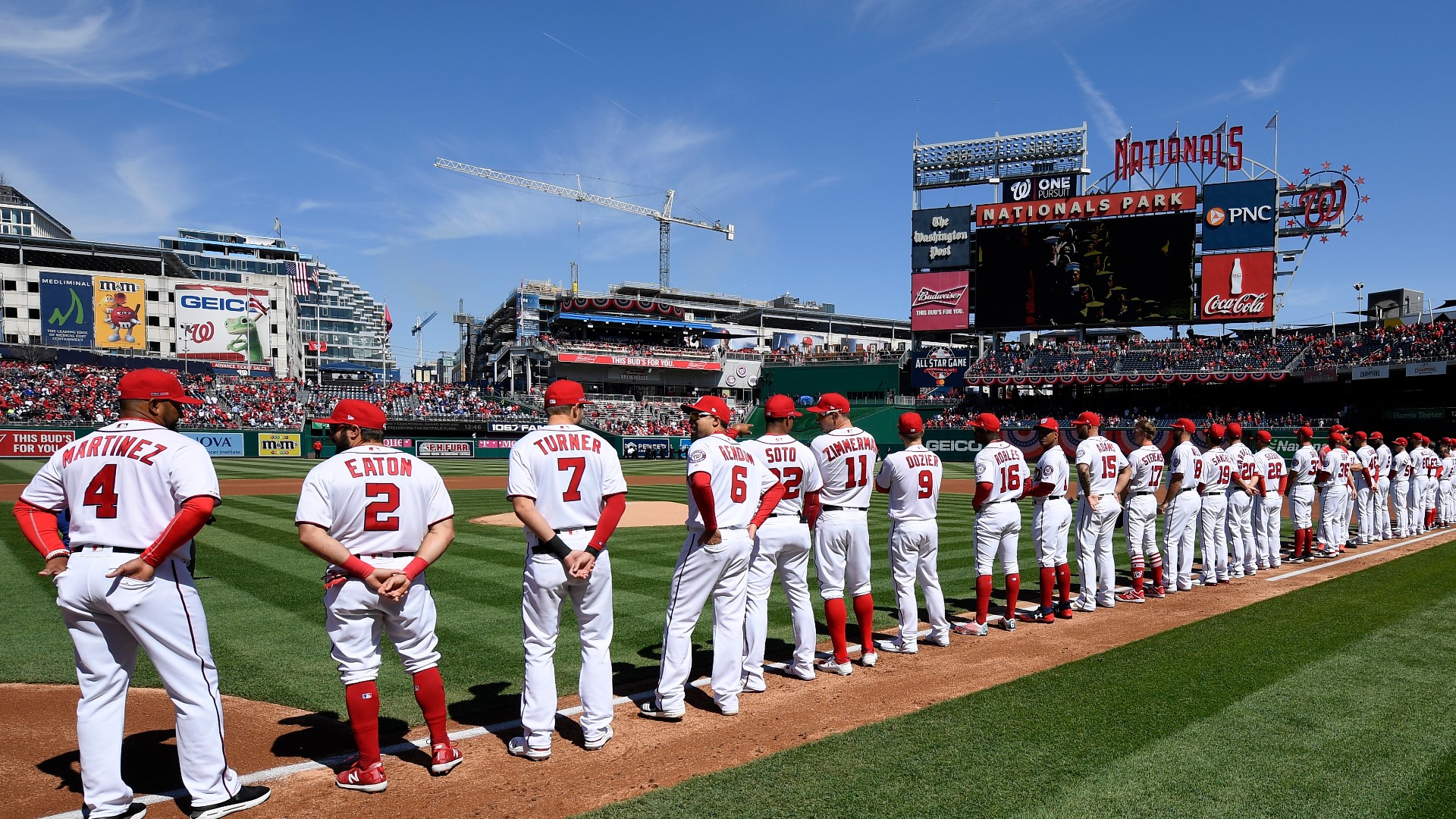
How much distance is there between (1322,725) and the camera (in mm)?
4688

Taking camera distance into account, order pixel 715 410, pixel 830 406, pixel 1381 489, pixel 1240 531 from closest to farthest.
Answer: pixel 715 410
pixel 830 406
pixel 1240 531
pixel 1381 489

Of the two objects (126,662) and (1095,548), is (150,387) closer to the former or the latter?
(126,662)

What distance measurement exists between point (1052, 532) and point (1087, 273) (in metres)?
37.9

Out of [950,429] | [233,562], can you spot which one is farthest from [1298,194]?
[233,562]

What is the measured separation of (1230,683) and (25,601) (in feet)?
38.3

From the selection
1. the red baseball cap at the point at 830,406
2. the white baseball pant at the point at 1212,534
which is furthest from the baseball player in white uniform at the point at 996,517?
the white baseball pant at the point at 1212,534

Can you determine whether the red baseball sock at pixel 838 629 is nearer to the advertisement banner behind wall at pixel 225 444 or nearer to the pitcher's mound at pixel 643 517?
the pitcher's mound at pixel 643 517

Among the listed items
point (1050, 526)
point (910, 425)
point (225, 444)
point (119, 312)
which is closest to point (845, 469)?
point (910, 425)

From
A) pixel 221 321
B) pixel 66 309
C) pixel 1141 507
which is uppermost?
pixel 66 309

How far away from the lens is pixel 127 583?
11.7ft

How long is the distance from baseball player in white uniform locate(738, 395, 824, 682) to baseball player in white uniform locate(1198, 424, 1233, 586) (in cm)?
660

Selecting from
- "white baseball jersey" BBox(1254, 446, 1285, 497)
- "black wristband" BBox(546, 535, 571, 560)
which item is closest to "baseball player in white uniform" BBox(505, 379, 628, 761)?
"black wristband" BBox(546, 535, 571, 560)

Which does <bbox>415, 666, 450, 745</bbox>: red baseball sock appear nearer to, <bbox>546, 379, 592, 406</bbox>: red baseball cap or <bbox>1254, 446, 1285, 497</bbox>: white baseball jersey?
<bbox>546, 379, 592, 406</bbox>: red baseball cap

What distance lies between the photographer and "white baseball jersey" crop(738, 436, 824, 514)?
564 cm
